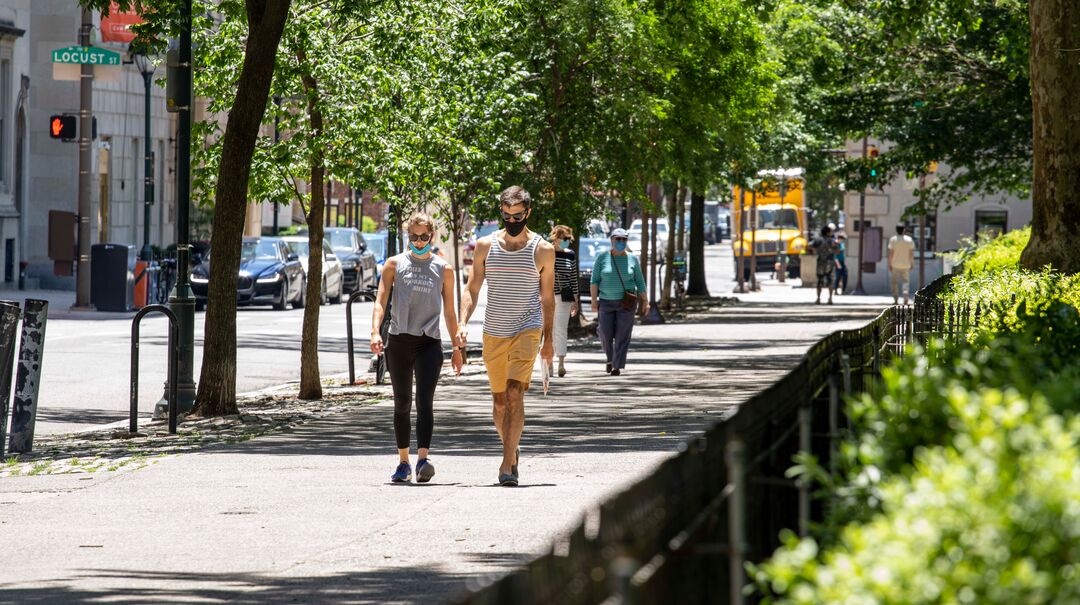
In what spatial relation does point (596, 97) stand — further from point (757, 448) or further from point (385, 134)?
point (757, 448)

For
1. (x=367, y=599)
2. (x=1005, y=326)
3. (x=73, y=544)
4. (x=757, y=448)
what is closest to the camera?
(x=757, y=448)

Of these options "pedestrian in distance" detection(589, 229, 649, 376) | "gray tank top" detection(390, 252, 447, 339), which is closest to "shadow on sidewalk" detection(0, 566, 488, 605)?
"gray tank top" detection(390, 252, 447, 339)

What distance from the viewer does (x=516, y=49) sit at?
1100 inches

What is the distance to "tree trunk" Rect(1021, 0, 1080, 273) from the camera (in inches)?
659

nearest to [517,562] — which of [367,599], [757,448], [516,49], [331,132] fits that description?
[367,599]

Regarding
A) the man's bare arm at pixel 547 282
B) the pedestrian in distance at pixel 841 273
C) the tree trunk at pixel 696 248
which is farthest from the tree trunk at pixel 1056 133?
the pedestrian in distance at pixel 841 273

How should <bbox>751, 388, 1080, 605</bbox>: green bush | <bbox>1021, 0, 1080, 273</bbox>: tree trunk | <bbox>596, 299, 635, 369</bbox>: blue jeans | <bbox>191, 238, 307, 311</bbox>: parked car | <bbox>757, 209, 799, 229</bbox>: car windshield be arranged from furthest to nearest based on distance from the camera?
<bbox>757, 209, 799, 229</bbox>: car windshield < <bbox>191, 238, 307, 311</bbox>: parked car < <bbox>596, 299, 635, 369</bbox>: blue jeans < <bbox>1021, 0, 1080, 273</bbox>: tree trunk < <bbox>751, 388, 1080, 605</bbox>: green bush

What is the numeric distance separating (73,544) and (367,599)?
221 cm

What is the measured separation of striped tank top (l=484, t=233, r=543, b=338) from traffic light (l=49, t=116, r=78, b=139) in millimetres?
24565

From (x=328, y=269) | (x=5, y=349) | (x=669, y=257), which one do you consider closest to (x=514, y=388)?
(x=5, y=349)

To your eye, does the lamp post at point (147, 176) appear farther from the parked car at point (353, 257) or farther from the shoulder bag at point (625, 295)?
the shoulder bag at point (625, 295)

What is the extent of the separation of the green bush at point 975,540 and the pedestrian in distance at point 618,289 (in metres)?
16.8

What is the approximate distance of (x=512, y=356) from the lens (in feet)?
36.8

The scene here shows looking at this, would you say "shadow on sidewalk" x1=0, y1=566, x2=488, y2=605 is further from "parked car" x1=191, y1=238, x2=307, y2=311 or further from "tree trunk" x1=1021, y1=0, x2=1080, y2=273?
"parked car" x1=191, y1=238, x2=307, y2=311
